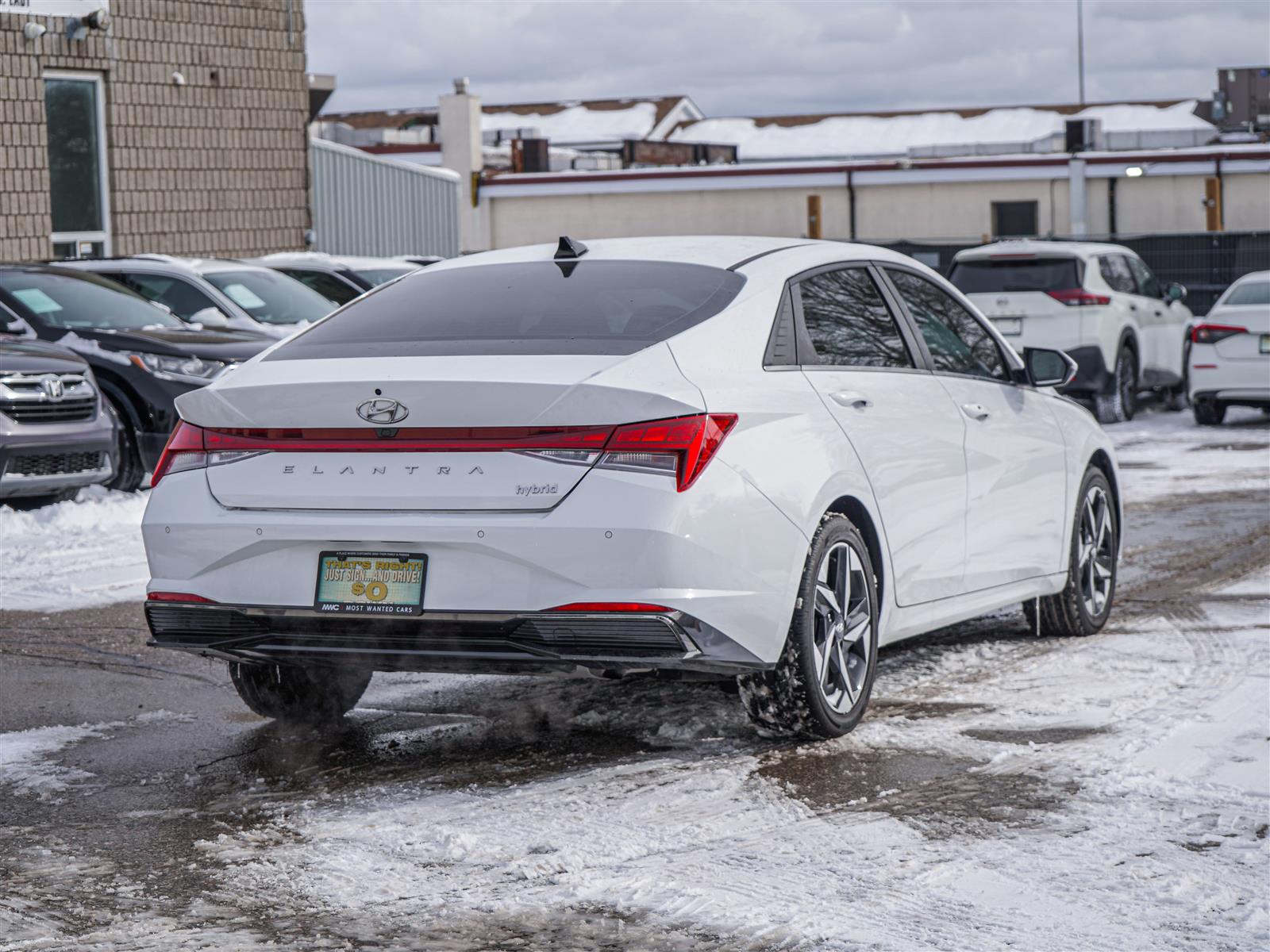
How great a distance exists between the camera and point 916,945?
4.04 metres

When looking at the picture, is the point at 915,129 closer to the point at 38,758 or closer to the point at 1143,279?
the point at 1143,279

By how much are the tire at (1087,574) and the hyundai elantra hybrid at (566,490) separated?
4.82 ft

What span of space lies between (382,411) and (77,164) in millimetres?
17534

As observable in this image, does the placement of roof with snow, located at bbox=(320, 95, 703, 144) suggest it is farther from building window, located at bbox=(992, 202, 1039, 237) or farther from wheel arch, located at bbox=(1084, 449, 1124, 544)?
wheel arch, located at bbox=(1084, 449, 1124, 544)

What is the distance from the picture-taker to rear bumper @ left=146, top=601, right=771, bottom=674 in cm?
516

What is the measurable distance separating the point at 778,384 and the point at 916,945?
2087 mm

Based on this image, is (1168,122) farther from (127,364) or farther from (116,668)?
(116,668)

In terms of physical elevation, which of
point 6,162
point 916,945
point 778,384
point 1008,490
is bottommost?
point 916,945

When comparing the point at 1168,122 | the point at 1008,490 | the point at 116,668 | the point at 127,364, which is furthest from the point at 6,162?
the point at 1168,122

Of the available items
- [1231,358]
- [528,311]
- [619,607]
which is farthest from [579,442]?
[1231,358]

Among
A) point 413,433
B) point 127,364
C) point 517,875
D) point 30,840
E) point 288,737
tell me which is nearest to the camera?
point 517,875

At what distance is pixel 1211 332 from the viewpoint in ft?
59.6

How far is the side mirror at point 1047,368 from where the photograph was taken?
7559 millimetres

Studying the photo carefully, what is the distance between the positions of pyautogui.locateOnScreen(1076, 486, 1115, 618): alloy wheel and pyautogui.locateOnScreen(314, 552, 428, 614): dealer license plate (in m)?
3.49
